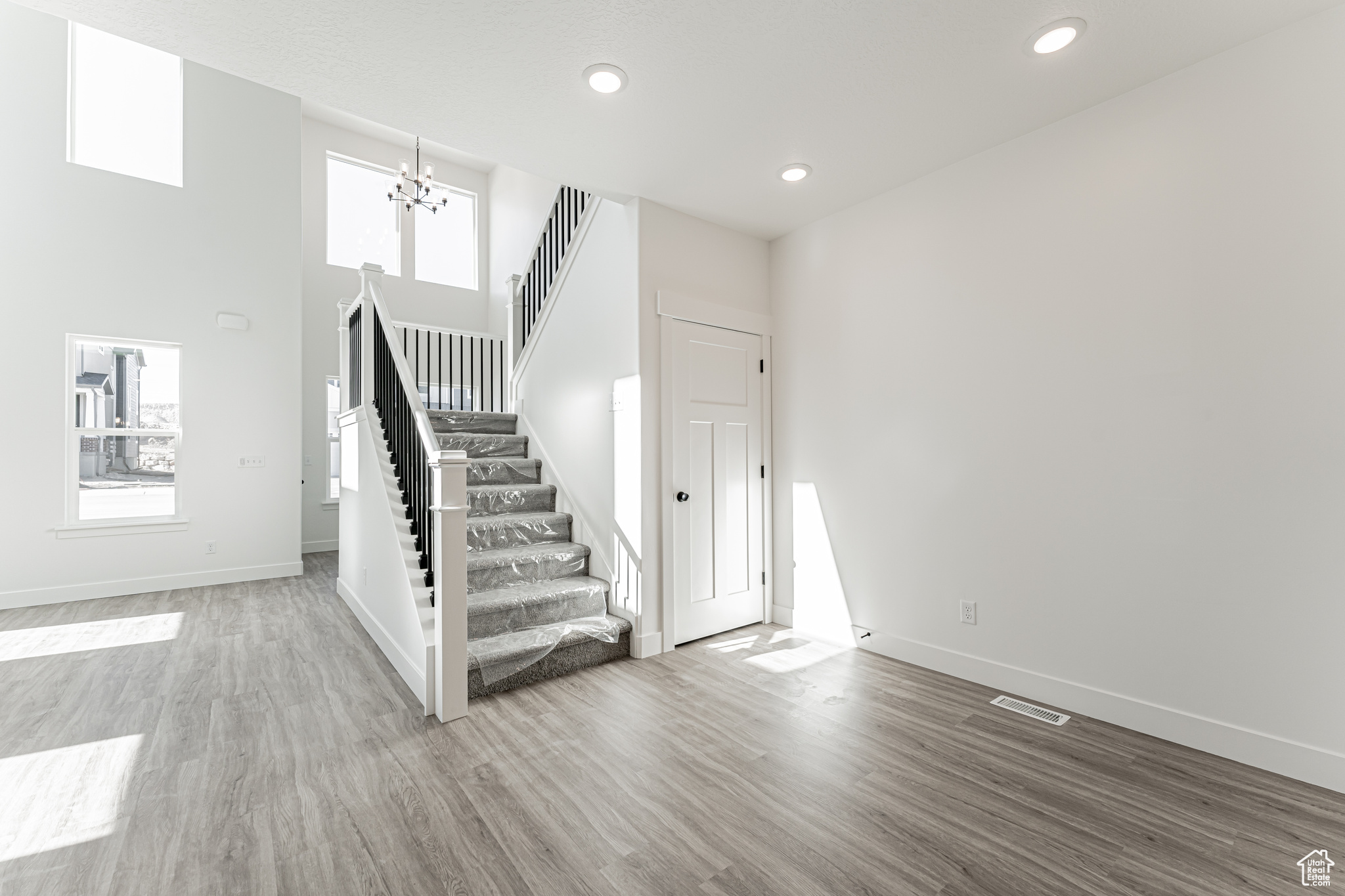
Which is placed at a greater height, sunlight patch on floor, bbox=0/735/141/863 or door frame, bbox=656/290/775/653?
door frame, bbox=656/290/775/653

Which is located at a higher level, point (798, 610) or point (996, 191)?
point (996, 191)

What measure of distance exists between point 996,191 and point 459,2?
264cm

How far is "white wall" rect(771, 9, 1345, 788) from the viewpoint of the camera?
2.11 meters

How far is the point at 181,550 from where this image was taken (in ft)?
17.2

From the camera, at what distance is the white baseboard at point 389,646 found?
2.85 m

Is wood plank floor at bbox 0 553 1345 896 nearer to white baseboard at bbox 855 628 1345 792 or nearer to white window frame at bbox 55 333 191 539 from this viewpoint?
white baseboard at bbox 855 628 1345 792

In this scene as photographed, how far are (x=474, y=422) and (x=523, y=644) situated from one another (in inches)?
94.9

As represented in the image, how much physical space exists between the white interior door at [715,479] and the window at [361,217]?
562 cm

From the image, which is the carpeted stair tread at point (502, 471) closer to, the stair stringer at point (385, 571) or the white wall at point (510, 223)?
the stair stringer at point (385, 571)

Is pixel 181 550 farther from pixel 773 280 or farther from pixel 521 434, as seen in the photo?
pixel 773 280

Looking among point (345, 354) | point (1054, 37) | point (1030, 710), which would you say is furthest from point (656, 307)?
point (345, 354)

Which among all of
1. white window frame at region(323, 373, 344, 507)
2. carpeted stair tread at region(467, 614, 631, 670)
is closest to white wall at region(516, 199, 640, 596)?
carpeted stair tread at region(467, 614, 631, 670)

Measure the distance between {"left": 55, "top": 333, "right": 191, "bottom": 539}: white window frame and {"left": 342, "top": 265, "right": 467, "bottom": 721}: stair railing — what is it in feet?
7.18

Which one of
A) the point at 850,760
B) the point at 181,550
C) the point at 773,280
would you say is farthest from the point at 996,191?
the point at 181,550
